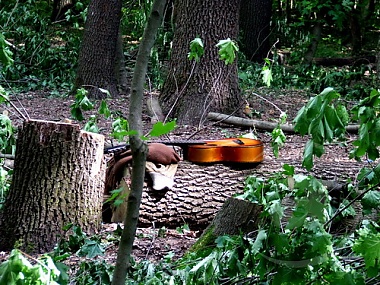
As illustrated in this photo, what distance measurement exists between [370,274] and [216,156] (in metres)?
2.89

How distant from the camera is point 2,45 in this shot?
2945mm

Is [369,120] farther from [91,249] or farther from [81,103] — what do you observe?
[81,103]

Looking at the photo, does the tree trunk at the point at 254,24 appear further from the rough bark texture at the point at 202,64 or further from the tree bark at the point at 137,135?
the tree bark at the point at 137,135

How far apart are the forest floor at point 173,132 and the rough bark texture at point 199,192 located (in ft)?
0.36

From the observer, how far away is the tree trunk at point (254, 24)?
14.3m

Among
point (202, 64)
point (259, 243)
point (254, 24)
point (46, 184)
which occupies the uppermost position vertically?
point (254, 24)

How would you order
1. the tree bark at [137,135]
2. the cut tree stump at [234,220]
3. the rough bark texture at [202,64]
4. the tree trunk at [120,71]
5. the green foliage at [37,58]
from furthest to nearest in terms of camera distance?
the green foliage at [37,58] < the tree trunk at [120,71] < the rough bark texture at [202,64] < the cut tree stump at [234,220] < the tree bark at [137,135]

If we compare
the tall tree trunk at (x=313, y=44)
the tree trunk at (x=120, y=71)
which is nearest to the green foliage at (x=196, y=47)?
the tree trunk at (x=120, y=71)

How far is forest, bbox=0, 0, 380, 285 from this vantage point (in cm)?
219

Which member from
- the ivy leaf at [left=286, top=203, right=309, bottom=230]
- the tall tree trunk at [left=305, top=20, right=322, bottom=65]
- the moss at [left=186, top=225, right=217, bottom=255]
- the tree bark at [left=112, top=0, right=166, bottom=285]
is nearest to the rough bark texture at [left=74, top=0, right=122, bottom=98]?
the tall tree trunk at [left=305, top=20, right=322, bottom=65]

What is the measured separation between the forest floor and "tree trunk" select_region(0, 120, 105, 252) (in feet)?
0.61

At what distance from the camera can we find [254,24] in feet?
47.4

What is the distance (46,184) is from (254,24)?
10865mm

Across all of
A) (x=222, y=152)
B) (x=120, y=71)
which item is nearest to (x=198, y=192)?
(x=222, y=152)
